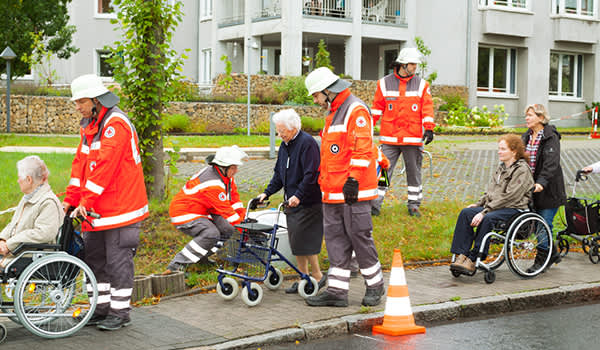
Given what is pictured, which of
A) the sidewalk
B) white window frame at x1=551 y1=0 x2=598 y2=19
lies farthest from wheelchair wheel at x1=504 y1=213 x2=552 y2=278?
white window frame at x1=551 y1=0 x2=598 y2=19

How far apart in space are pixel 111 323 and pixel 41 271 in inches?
28.4

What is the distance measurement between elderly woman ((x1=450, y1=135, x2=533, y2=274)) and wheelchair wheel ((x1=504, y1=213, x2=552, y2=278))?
19 centimetres

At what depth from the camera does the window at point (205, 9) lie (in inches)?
1565

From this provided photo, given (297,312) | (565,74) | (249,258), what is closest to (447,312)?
(297,312)

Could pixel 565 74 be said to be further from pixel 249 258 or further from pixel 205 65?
pixel 249 258

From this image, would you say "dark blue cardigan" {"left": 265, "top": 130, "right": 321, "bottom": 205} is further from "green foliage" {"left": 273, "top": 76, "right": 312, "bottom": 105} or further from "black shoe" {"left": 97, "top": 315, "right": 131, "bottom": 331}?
"green foliage" {"left": 273, "top": 76, "right": 312, "bottom": 105}

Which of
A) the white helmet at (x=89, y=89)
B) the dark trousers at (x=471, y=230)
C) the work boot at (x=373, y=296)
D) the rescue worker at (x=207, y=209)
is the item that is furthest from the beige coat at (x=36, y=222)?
the dark trousers at (x=471, y=230)

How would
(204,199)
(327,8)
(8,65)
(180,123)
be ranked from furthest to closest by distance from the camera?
(327,8) → (8,65) → (180,123) → (204,199)

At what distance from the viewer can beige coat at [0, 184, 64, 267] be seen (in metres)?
6.68

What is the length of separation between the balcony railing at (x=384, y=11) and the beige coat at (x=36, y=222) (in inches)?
1223

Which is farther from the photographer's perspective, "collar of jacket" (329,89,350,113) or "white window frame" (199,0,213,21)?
"white window frame" (199,0,213,21)

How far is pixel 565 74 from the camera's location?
133ft

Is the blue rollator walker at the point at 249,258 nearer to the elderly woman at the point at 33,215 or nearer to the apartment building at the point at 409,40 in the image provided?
the elderly woman at the point at 33,215

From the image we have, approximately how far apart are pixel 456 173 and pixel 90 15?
25273 millimetres
